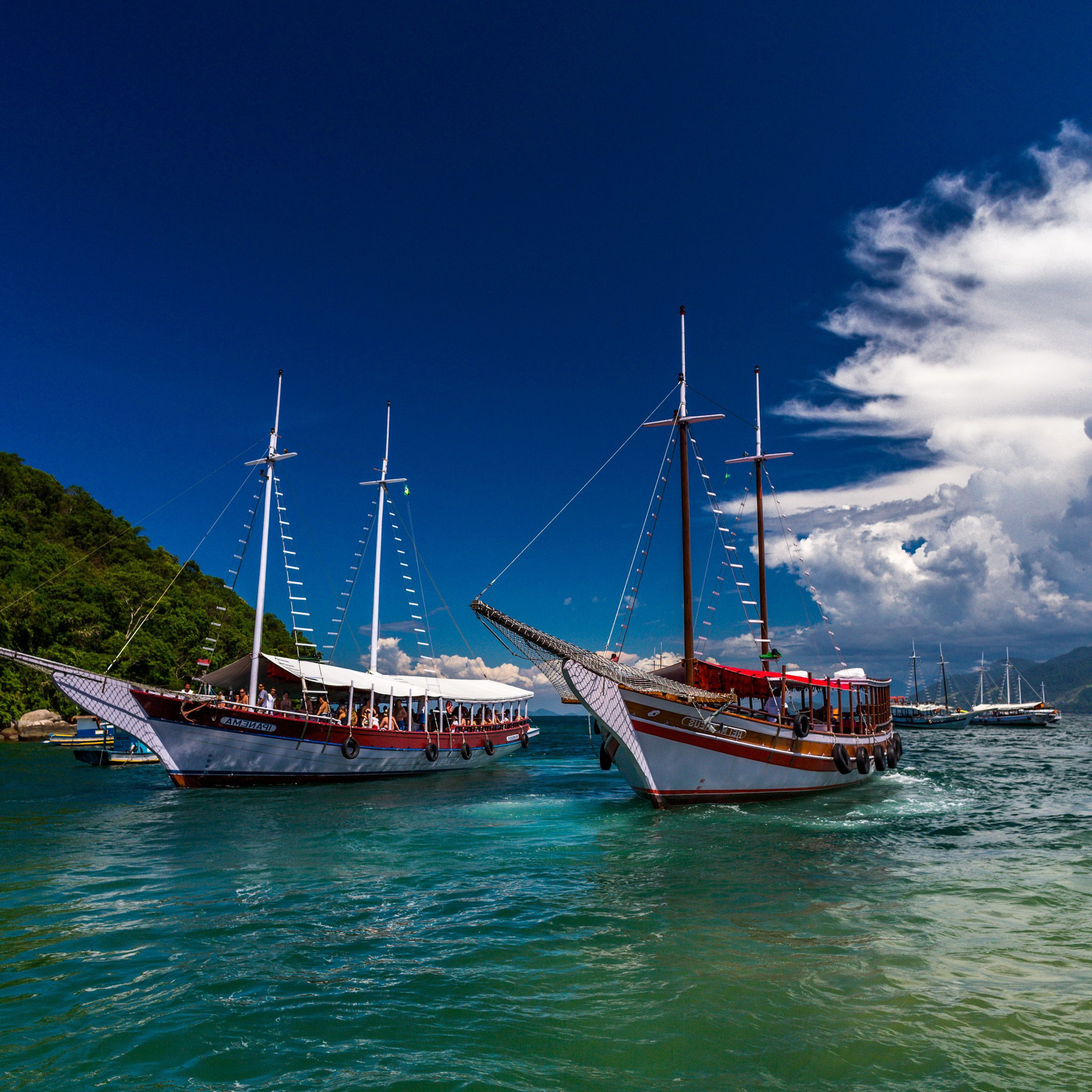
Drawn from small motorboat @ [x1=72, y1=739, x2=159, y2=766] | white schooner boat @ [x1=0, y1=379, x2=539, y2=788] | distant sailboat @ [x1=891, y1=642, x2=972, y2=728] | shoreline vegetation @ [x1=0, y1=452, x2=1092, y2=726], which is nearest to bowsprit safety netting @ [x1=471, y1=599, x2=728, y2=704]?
white schooner boat @ [x1=0, y1=379, x2=539, y2=788]

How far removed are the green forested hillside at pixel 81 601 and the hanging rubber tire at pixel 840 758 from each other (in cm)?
5275

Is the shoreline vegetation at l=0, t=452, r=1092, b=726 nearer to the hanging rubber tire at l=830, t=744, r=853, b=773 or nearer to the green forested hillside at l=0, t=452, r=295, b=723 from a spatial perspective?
the green forested hillside at l=0, t=452, r=295, b=723

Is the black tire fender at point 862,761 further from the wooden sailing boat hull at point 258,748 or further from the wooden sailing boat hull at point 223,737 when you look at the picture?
the wooden sailing boat hull at point 223,737

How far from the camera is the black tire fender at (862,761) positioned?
28.3 m

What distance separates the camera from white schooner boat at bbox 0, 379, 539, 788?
2864 cm

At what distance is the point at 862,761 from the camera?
2844 centimetres

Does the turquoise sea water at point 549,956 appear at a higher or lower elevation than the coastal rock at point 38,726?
higher

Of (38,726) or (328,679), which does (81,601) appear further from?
(328,679)

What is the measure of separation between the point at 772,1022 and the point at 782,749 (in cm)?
1894

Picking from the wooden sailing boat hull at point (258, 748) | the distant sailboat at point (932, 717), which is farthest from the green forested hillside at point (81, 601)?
the distant sailboat at point (932, 717)

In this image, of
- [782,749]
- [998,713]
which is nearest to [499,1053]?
[782,749]

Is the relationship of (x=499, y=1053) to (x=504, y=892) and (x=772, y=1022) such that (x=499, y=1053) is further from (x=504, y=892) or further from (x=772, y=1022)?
(x=504, y=892)

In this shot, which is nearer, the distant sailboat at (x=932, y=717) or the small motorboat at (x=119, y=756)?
the small motorboat at (x=119, y=756)

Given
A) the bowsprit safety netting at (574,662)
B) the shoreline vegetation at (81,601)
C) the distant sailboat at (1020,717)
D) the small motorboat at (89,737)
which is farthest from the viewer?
the distant sailboat at (1020,717)
